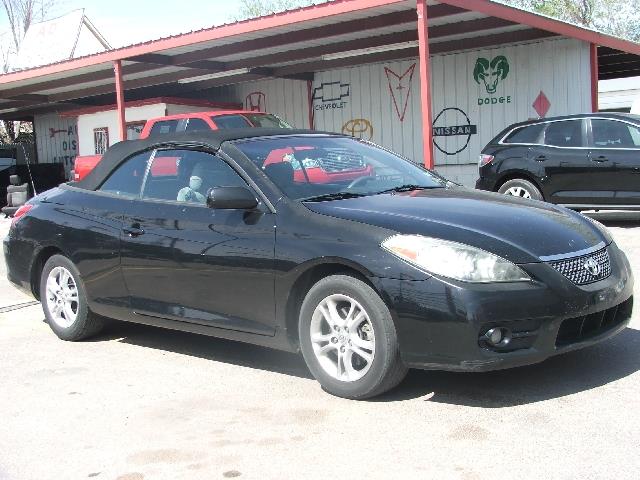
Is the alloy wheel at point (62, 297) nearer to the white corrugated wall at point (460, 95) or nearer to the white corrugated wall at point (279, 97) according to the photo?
the white corrugated wall at point (460, 95)

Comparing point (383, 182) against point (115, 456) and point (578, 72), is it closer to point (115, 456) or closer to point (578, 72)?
point (115, 456)

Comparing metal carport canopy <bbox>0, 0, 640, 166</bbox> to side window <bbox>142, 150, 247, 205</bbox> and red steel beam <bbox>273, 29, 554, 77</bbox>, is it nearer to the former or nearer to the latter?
red steel beam <bbox>273, 29, 554, 77</bbox>

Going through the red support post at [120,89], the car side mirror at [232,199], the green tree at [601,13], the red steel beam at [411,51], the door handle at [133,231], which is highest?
the green tree at [601,13]

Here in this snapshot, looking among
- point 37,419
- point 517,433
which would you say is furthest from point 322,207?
point 37,419

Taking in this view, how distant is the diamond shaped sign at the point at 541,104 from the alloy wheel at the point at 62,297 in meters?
13.4

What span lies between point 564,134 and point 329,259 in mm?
8321

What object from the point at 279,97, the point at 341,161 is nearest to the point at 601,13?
the point at 279,97

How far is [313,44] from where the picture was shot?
1745cm

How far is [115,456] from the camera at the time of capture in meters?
3.79

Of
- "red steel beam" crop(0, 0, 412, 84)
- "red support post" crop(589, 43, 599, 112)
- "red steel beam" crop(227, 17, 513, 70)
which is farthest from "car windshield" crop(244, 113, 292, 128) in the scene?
"red support post" crop(589, 43, 599, 112)

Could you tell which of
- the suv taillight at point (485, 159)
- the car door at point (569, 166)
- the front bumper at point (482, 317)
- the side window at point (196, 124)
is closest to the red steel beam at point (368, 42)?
the suv taillight at point (485, 159)

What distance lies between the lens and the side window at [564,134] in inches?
456

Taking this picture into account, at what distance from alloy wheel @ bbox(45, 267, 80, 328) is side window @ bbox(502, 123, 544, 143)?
26.3 feet

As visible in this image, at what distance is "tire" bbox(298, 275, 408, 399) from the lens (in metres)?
4.19
